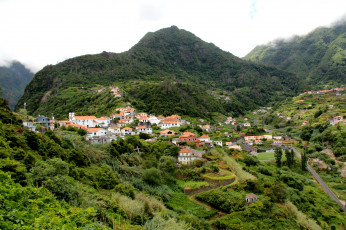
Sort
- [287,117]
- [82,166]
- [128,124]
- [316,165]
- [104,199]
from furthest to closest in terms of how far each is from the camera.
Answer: [287,117] → [128,124] → [316,165] → [82,166] → [104,199]

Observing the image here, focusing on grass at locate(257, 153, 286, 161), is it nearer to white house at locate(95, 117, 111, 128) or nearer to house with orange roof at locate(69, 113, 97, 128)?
white house at locate(95, 117, 111, 128)

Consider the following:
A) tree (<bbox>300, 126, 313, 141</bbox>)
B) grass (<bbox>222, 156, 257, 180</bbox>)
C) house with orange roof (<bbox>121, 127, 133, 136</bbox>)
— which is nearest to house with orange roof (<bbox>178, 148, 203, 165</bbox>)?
grass (<bbox>222, 156, 257, 180</bbox>)

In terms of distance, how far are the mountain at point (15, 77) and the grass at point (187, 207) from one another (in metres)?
136

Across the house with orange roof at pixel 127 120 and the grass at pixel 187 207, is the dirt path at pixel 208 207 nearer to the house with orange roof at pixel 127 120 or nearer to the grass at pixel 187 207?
the grass at pixel 187 207

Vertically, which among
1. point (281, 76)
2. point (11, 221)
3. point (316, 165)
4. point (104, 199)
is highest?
point (281, 76)

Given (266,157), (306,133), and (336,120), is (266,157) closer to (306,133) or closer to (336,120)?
(306,133)

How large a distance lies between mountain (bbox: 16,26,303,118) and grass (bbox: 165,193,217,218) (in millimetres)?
49798

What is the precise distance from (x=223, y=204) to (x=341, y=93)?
111480 millimetres

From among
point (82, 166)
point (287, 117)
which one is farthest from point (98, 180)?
point (287, 117)

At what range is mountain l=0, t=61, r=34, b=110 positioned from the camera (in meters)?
133

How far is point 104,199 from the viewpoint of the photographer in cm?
1352

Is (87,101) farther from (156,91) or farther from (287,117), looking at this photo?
(287,117)

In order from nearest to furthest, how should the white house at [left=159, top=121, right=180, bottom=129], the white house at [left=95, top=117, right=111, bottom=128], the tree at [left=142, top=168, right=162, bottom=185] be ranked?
1. the tree at [left=142, top=168, right=162, bottom=185]
2. the white house at [left=95, top=117, right=111, bottom=128]
3. the white house at [left=159, top=121, right=180, bottom=129]

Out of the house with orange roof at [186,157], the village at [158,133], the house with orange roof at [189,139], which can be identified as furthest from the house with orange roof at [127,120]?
the house with orange roof at [186,157]
